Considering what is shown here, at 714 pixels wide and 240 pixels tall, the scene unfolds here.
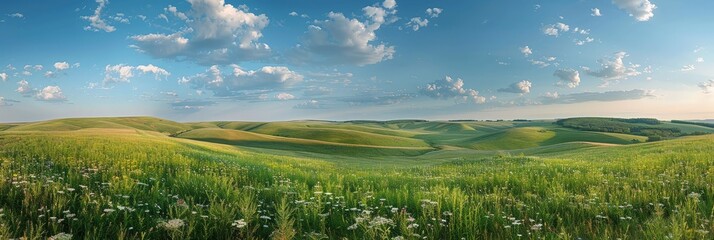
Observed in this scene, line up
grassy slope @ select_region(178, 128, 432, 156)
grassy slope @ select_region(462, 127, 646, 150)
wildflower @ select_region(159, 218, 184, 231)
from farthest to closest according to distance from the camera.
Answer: grassy slope @ select_region(462, 127, 646, 150) < grassy slope @ select_region(178, 128, 432, 156) < wildflower @ select_region(159, 218, 184, 231)

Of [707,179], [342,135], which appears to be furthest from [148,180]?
[342,135]

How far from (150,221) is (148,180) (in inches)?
140

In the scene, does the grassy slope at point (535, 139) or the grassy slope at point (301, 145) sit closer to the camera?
the grassy slope at point (301, 145)

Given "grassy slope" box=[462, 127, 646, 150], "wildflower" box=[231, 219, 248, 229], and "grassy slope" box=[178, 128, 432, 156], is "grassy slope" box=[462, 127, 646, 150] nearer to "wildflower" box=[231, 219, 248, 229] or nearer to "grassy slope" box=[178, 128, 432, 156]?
"grassy slope" box=[178, 128, 432, 156]

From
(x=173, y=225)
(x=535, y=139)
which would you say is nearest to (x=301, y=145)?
(x=535, y=139)

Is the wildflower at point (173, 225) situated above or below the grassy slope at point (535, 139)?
above

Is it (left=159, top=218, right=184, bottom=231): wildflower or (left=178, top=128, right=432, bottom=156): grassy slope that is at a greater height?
(left=159, top=218, right=184, bottom=231): wildflower

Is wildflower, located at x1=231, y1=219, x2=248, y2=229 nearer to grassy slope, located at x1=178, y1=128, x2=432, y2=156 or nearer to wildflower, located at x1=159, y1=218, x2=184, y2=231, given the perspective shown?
wildflower, located at x1=159, y1=218, x2=184, y2=231

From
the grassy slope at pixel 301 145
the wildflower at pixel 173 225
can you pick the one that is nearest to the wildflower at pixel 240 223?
the wildflower at pixel 173 225

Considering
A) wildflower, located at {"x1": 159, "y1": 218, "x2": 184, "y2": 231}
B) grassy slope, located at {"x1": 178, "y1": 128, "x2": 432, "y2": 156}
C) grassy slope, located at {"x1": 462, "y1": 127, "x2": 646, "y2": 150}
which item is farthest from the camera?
grassy slope, located at {"x1": 462, "y1": 127, "x2": 646, "y2": 150}

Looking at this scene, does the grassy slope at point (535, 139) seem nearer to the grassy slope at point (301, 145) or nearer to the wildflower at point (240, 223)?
the grassy slope at point (301, 145)

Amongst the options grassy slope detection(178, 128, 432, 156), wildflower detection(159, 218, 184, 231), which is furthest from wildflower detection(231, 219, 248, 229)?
grassy slope detection(178, 128, 432, 156)

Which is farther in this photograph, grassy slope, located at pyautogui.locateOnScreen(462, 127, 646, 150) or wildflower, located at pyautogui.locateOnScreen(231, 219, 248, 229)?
grassy slope, located at pyautogui.locateOnScreen(462, 127, 646, 150)

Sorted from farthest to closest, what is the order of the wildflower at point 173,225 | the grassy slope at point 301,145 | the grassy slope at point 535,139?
the grassy slope at point 535,139 → the grassy slope at point 301,145 → the wildflower at point 173,225
